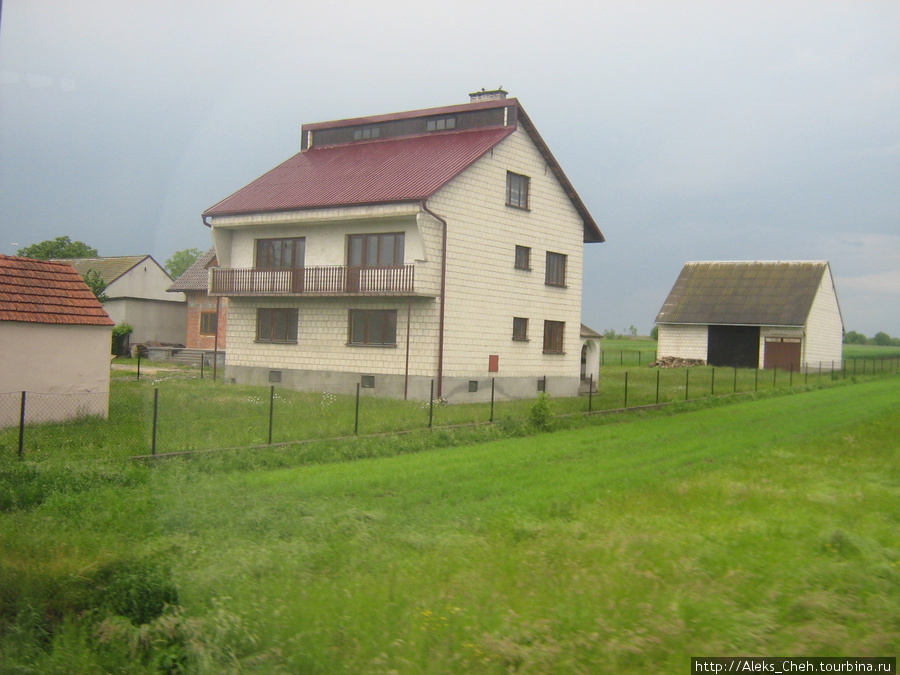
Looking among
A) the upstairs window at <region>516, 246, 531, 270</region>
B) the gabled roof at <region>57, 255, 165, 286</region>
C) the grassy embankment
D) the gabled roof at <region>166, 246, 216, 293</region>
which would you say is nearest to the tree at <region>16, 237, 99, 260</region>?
the gabled roof at <region>57, 255, 165, 286</region>

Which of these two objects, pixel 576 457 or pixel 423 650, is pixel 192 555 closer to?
pixel 423 650

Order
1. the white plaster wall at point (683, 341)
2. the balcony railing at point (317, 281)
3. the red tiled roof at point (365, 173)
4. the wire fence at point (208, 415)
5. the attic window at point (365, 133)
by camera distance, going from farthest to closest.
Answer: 1. the white plaster wall at point (683, 341)
2. the attic window at point (365, 133)
3. the red tiled roof at point (365, 173)
4. the balcony railing at point (317, 281)
5. the wire fence at point (208, 415)

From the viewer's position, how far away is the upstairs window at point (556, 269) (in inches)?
1252

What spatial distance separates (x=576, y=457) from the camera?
1560cm

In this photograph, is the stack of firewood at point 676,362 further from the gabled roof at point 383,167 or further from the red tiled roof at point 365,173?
the red tiled roof at point 365,173

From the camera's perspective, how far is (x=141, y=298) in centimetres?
5191

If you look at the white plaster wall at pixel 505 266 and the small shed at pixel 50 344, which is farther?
the white plaster wall at pixel 505 266

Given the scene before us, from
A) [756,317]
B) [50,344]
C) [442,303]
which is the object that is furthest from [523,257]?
[756,317]

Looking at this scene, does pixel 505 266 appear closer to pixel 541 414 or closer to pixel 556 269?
pixel 556 269

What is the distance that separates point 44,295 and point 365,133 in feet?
58.0

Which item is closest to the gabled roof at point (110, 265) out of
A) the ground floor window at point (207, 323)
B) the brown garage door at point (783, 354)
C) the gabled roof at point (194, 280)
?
the gabled roof at point (194, 280)

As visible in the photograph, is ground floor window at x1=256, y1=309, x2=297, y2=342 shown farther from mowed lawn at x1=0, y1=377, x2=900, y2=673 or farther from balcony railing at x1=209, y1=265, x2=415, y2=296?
mowed lawn at x1=0, y1=377, x2=900, y2=673

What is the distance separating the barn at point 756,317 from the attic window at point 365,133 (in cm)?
2978

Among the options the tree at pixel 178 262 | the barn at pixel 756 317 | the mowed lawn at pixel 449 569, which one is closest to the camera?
the mowed lawn at pixel 449 569
